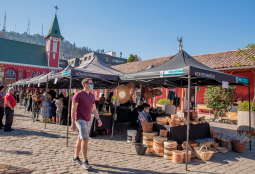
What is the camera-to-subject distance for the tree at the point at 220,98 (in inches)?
438

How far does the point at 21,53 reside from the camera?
4097cm

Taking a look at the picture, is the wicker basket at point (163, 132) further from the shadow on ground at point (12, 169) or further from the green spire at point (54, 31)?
the green spire at point (54, 31)

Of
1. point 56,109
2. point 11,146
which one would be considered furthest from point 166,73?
point 56,109

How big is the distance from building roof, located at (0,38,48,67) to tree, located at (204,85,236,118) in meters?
38.9

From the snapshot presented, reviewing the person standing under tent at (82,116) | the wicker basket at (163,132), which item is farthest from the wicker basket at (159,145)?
the person standing under tent at (82,116)

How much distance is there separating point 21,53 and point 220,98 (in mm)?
42512

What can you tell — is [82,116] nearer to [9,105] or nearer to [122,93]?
[122,93]

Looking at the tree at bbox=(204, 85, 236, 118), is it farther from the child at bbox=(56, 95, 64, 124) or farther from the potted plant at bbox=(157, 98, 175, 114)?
the child at bbox=(56, 95, 64, 124)

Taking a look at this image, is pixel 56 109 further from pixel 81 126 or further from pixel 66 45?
pixel 66 45

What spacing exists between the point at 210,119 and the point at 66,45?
590ft

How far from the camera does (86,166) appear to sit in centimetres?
370

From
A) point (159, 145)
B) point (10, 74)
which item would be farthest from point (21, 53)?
point (159, 145)

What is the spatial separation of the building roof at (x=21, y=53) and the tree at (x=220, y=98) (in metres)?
38.9

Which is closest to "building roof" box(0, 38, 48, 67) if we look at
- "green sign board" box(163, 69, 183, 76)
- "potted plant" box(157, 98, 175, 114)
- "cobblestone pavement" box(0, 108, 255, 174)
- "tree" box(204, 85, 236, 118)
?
"potted plant" box(157, 98, 175, 114)
